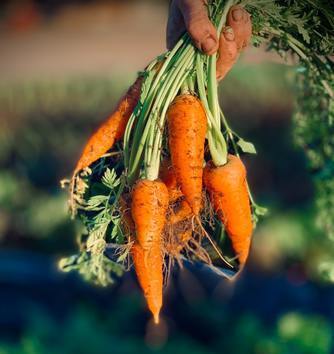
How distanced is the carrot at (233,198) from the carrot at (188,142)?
44 millimetres

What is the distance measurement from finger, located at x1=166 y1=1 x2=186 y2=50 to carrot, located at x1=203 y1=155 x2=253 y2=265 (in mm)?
291

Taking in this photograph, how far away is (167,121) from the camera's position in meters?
1.54

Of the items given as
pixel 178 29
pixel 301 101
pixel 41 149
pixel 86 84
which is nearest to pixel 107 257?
pixel 178 29

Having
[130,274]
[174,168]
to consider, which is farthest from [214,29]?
[130,274]

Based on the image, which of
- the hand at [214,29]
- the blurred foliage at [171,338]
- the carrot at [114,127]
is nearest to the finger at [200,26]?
the hand at [214,29]

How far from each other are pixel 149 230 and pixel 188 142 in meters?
0.22

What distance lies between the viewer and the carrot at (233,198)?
61.5 inches

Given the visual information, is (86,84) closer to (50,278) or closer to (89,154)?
(50,278)

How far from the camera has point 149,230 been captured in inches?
62.1

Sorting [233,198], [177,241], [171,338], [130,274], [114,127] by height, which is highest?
[114,127]

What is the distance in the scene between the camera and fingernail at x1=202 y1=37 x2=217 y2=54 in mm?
1409

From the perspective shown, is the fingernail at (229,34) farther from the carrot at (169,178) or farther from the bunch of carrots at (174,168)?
the carrot at (169,178)

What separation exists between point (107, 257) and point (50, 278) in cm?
356

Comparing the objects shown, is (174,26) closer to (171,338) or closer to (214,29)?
(214,29)
